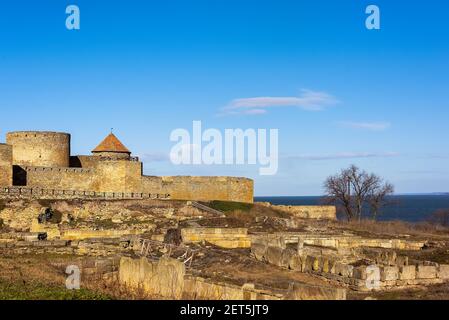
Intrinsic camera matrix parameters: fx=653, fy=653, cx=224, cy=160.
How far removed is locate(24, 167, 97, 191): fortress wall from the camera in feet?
158

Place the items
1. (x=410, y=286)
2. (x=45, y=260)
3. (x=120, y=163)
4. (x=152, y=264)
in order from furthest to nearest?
(x=120, y=163), (x=45, y=260), (x=410, y=286), (x=152, y=264)

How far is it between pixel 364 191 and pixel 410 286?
45440mm

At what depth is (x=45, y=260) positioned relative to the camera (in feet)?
77.6

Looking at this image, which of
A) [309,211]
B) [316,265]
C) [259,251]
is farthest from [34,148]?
[316,265]

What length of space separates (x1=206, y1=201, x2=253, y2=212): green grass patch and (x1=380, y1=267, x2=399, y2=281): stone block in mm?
29316

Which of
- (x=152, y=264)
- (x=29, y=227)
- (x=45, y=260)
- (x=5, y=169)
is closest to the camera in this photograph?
(x=152, y=264)

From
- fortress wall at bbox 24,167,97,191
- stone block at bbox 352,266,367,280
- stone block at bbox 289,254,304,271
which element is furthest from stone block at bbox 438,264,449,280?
fortress wall at bbox 24,167,97,191

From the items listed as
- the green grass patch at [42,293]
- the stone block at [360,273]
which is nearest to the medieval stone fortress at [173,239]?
the stone block at [360,273]

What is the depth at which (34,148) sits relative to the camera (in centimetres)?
5034

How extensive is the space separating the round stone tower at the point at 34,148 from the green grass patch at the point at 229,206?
13102 millimetres

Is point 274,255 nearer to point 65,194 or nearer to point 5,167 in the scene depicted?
point 65,194
